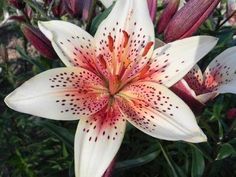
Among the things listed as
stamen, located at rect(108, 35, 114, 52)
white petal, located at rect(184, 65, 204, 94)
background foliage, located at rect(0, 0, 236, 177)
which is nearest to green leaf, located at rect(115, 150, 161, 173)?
background foliage, located at rect(0, 0, 236, 177)

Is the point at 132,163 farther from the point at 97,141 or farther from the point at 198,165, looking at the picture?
the point at 97,141

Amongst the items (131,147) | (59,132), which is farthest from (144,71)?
(131,147)

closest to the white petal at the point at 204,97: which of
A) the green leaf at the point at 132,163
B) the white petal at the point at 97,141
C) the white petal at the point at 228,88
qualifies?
the white petal at the point at 228,88

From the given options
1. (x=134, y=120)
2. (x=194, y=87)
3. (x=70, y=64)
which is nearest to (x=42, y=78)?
(x=70, y=64)

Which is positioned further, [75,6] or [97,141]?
[75,6]

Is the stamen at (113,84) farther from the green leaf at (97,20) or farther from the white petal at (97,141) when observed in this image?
the green leaf at (97,20)

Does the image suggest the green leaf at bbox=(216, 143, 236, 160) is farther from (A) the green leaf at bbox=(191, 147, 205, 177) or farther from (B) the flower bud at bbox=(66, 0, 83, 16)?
(B) the flower bud at bbox=(66, 0, 83, 16)

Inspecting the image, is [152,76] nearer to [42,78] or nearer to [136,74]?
[136,74]
